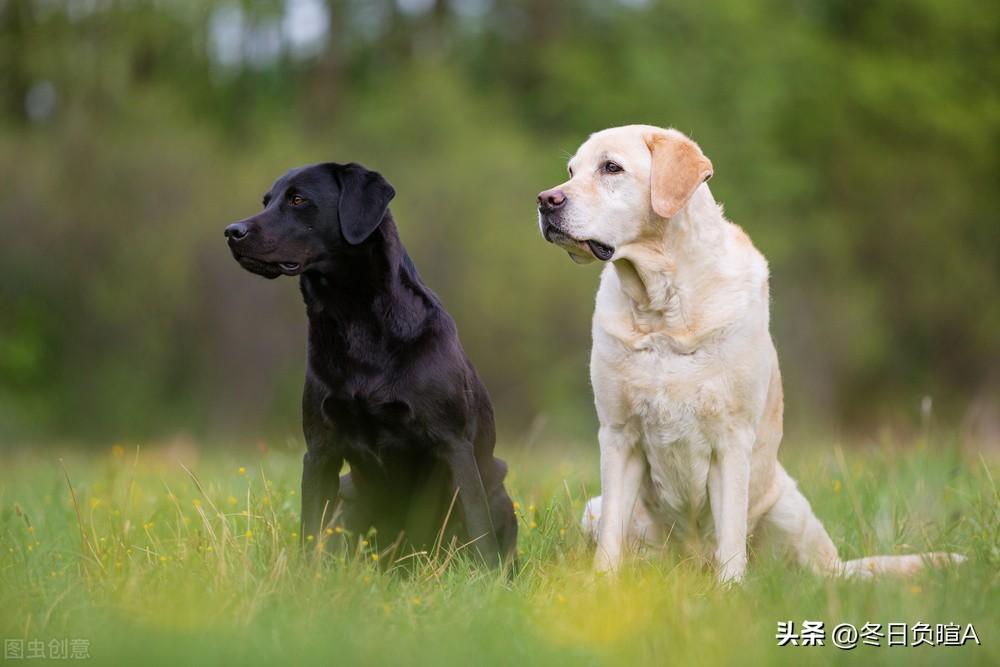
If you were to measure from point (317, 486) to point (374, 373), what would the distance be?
18.8 inches

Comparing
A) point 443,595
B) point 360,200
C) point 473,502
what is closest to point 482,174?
point 360,200

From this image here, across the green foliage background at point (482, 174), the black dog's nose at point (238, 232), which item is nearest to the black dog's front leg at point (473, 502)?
the black dog's nose at point (238, 232)

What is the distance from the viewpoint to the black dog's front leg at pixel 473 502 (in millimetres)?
4352

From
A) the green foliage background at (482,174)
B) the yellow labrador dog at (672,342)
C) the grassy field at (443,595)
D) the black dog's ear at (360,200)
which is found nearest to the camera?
the grassy field at (443,595)

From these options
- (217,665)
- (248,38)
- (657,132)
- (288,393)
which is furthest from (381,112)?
(217,665)

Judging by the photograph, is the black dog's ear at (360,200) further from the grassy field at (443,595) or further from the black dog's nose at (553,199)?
the grassy field at (443,595)

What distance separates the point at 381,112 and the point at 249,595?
61.8ft

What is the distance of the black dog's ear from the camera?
14.7 feet

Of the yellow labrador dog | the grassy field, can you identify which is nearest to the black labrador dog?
the grassy field

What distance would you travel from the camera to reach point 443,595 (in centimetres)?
382

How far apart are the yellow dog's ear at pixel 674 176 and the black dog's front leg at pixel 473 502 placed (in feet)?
3.79

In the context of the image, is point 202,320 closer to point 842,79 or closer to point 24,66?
point 24,66

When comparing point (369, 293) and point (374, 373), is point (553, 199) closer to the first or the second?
point (369, 293)

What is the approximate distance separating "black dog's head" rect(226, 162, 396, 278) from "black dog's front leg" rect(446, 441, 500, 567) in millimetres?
886
